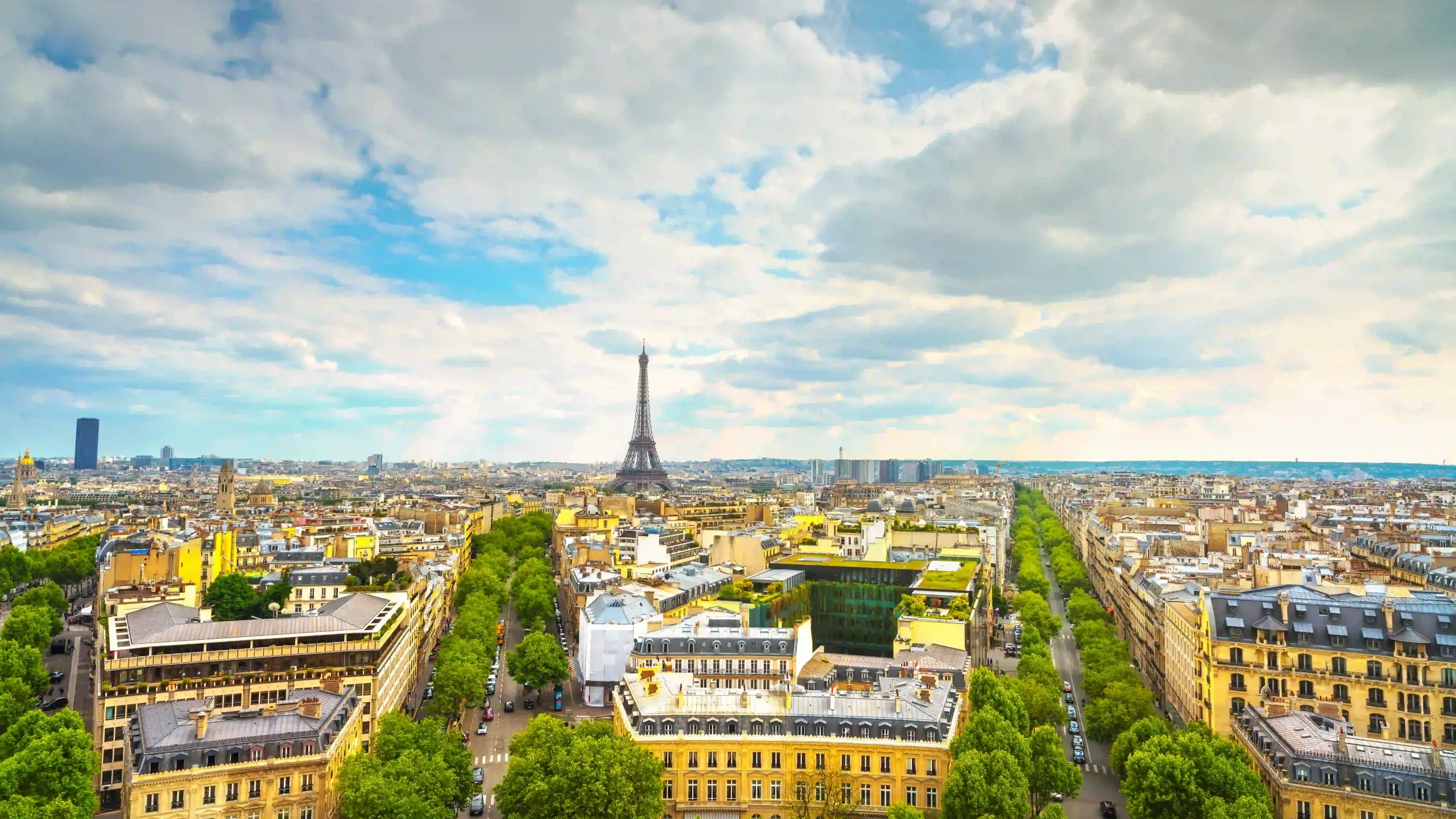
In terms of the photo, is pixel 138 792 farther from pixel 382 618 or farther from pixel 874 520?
pixel 874 520

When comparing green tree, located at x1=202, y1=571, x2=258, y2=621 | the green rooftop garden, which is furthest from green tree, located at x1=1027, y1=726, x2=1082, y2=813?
green tree, located at x1=202, y1=571, x2=258, y2=621

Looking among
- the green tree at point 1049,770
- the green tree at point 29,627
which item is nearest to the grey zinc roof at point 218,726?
the green tree at point 29,627

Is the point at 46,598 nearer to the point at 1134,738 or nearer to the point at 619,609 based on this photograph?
the point at 619,609

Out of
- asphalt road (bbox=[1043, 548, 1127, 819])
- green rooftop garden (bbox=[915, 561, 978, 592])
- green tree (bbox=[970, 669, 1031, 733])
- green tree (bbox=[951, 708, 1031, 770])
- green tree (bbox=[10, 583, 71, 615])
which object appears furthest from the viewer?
green tree (bbox=[10, 583, 71, 615])

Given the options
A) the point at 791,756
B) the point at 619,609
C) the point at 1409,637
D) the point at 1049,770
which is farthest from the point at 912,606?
the point at 1409,637

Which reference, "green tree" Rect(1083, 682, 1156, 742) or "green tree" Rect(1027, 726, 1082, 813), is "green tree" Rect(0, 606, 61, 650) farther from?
"green tree" Rect(1083, 682, 1156, 742)

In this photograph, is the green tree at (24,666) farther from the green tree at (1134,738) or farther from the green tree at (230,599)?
the green tree at (1134,738)
